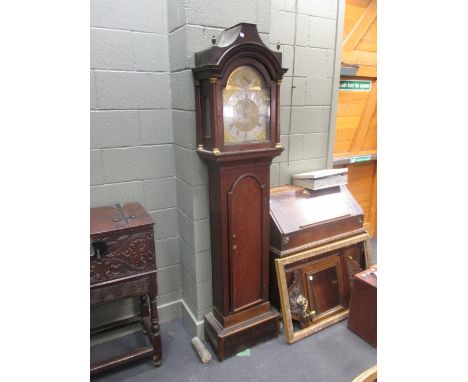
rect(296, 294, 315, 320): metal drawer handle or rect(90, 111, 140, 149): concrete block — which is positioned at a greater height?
rect(90, 111, 140, 149): concrete block

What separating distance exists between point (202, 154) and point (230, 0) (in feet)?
2.74

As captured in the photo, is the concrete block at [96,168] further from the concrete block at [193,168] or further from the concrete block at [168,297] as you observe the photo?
the concrete block at [168,297]

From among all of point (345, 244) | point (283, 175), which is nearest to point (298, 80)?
point (283, 175)

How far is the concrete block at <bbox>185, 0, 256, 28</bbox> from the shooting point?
168cm

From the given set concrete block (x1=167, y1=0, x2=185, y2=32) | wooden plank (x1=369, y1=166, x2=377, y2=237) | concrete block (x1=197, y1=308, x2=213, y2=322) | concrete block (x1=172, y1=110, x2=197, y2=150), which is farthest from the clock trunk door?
wooden plank (x1=369, y1=166, x2=377, y2=237)

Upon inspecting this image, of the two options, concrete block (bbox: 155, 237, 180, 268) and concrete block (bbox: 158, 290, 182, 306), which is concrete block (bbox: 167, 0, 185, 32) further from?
concrete block (bbox: 158, 290, 182, 306)

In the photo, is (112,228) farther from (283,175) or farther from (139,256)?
(283,175)

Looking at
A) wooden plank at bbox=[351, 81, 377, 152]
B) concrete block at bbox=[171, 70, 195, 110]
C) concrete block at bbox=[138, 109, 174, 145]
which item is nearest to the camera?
concrete block at bbox=[171, 70, 195, 110]

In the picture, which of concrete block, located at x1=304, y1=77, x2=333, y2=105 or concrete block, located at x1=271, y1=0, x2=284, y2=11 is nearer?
concrete block, located at x1=271, y1=0, x2=284, y2=11

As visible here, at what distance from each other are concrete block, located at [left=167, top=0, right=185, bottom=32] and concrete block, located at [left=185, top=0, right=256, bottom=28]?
0.15 feet

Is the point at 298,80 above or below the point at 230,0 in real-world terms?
below

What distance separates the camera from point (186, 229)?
210 cm

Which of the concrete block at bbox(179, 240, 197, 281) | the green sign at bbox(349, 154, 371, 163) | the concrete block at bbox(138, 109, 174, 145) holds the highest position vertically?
the concrete block at bbox(138, 109, 174, 145)

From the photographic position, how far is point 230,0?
1745mm
